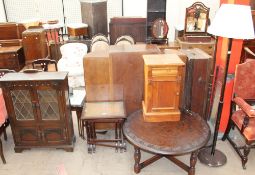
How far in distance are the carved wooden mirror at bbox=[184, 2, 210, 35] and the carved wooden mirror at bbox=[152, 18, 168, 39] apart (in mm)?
465

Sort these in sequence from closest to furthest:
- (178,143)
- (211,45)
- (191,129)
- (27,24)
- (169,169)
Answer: (178,143) < (191,129) < (169,169) < (211,45) < (27,24)

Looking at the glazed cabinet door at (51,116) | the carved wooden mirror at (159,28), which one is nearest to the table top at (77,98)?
the glazed cabinet door at (51,116)

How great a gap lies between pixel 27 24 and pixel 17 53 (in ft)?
3.01

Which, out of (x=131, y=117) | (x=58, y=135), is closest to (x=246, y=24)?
(x=131, y=117)

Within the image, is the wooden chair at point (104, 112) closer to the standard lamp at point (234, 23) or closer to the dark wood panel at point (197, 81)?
the dark wood panel at point (197, 81)

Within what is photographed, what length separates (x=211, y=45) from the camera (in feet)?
18.4

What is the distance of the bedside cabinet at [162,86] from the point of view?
2.80 metres

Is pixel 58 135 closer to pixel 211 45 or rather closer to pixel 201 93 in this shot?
pixel 201 93

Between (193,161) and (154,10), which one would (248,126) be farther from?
(154,10)

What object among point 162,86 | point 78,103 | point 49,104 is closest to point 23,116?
point 49,104

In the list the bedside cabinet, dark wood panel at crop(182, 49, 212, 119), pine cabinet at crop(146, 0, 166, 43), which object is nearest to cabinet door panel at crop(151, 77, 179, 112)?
the bedside cabinet

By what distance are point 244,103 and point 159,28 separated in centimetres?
309

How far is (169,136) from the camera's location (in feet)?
8.93

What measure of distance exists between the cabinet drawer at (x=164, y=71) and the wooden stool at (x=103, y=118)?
698mm
